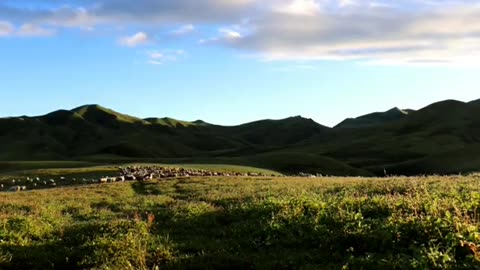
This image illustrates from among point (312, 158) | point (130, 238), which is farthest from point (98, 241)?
point (312, 158)

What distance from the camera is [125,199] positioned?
29.2 m

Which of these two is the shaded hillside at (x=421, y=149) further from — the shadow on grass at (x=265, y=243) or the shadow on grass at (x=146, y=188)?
the shadow on grass at (x=265, y=243)

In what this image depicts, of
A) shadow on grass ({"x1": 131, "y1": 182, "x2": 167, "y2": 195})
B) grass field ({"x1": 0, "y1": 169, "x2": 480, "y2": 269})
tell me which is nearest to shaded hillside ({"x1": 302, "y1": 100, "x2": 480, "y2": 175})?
shadow on grass ({"x1": 131, "y1": 182, "x2": 167, "y2": 195})

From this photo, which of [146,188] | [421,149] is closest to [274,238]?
[146,188]

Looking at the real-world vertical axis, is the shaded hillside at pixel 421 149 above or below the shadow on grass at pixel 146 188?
above

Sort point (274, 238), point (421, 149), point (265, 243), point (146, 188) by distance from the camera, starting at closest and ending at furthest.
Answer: point (265, 243) → point (274, 238) → point (146, 188) → point (421, 149)

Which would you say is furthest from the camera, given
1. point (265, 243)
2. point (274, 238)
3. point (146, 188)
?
point (146, 188)

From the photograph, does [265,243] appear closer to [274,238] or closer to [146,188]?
[274,238]

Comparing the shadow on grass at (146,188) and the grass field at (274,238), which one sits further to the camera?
the shadow on grass at (146,188)

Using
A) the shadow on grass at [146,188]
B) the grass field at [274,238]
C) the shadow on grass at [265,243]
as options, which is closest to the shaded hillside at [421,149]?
the shadow on grass at [146,188]

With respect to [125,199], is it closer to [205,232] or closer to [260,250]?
[205,232]

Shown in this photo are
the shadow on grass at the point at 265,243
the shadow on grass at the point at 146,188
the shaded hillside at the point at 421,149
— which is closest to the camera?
the shadow on grass at the point at 265,243

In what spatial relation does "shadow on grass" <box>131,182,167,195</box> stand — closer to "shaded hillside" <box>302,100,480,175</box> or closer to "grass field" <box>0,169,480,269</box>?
"grass field" <box>0,169,480,269</box>

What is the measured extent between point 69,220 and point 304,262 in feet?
40.5
